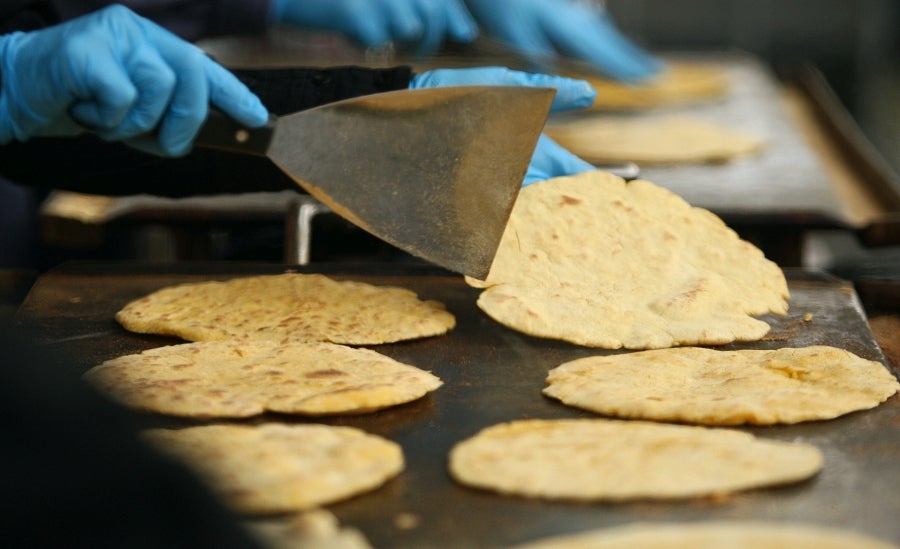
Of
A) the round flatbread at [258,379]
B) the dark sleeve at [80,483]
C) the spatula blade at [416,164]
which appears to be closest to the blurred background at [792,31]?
the spatula blade at [416,164]

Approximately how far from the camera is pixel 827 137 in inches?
188

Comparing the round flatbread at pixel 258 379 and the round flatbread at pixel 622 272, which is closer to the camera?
the round flatbread at pixel 258 379

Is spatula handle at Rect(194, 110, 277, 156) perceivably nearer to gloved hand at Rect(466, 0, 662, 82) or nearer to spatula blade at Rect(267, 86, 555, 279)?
spatula blade at Rect(267, 86, 555, 279)

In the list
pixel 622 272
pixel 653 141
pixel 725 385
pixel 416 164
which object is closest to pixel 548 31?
pixel 653 141

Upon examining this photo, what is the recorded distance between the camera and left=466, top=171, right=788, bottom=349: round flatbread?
2078mm

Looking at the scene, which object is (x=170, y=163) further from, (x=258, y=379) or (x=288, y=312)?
(x=258, y=379)

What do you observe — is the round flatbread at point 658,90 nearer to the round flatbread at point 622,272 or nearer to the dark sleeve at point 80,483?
the round flatbread at point 622,272

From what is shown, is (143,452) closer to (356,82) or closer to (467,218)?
(467,218)

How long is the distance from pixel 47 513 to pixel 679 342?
1.45 m

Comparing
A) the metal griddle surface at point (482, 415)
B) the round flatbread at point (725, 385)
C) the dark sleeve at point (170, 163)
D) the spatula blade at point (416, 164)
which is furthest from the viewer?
the dark sleeve at point (170, 163)

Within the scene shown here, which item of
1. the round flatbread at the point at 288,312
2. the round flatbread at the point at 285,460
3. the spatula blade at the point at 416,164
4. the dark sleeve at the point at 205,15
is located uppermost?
the dark sleeve at the point at 205,15

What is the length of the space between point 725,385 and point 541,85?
2.99 feet

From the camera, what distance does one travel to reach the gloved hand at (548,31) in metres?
→ 4.94

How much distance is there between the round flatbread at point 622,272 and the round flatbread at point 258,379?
35 cm
